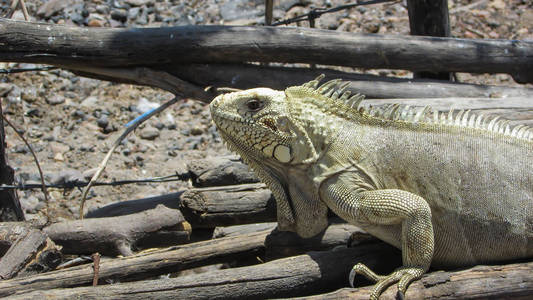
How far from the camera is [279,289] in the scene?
3357 millimetres

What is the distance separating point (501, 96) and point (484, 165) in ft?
6.15

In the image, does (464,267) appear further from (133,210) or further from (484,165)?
(133,210)

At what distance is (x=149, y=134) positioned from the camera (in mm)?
7715

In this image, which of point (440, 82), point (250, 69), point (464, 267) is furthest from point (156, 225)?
point (440, 82)

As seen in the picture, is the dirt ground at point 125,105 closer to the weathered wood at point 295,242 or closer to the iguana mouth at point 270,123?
the weathered wood at point 295,242

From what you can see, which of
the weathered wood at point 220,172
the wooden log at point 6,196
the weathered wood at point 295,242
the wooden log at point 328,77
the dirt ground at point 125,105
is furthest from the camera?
the dirt ground at point 125,105

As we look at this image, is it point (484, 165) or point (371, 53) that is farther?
point (371, 53)

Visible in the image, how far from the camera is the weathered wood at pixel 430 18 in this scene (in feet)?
19.4

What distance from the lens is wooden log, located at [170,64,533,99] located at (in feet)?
16.7

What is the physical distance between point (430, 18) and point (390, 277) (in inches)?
134

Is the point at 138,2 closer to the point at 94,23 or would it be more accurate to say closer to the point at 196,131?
the point at 94,23

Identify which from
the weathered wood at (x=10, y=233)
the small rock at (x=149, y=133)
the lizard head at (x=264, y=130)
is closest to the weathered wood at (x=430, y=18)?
the lizard head at (x=264, y=130)

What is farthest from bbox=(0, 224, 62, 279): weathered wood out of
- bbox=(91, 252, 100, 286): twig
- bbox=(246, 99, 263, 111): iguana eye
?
bbox=(246, 99, 263, 111): iguana eye

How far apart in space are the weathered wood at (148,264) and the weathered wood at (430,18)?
283 cm
